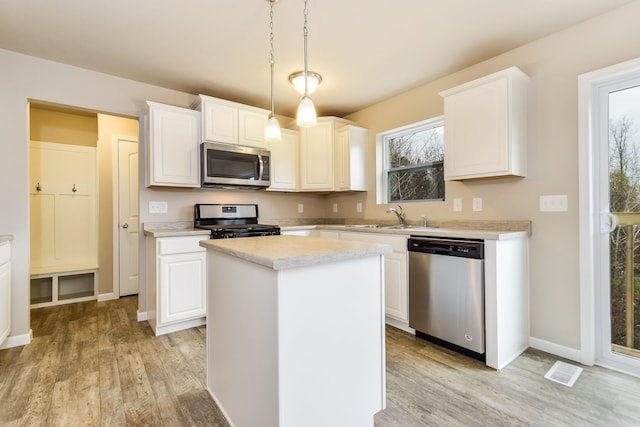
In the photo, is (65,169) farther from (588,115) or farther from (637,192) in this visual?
(637,192)

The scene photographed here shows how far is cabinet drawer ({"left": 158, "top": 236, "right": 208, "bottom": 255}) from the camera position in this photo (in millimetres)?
2664

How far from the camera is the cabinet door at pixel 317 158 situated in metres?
3.80

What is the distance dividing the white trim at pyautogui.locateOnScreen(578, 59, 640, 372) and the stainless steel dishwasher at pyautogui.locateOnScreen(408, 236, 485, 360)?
715 millimetres

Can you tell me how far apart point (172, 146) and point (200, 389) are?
2.19 m

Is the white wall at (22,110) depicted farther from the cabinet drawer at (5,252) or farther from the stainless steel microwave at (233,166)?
the stainless steel microwave at (233,166)

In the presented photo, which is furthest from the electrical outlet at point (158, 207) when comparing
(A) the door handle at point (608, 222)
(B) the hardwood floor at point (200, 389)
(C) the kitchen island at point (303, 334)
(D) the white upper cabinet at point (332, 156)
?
(A) the door handle at point (608, 222)

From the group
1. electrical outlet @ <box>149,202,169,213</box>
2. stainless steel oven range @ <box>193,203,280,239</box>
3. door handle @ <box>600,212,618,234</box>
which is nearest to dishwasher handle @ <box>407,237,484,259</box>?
door handle @ <box>600,212,618,234</box>

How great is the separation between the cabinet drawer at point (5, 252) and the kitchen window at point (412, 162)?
345cm

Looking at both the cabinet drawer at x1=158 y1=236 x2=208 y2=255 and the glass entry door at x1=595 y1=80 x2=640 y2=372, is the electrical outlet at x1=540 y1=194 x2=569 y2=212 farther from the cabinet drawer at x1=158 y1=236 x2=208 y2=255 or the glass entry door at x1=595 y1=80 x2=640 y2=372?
the cabinet drawer at x1=158 y1=236 x2=208 y2=255

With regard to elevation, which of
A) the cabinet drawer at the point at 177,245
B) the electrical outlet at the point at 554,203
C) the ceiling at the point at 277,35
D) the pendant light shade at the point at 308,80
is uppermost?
the ceiling at the point at 277,35

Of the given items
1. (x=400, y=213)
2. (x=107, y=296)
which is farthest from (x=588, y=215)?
(x=107, y=296)

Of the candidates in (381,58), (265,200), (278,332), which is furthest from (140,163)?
(278,332)

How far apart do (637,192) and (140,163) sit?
13.4 feet

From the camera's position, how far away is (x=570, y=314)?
86.5 inches
